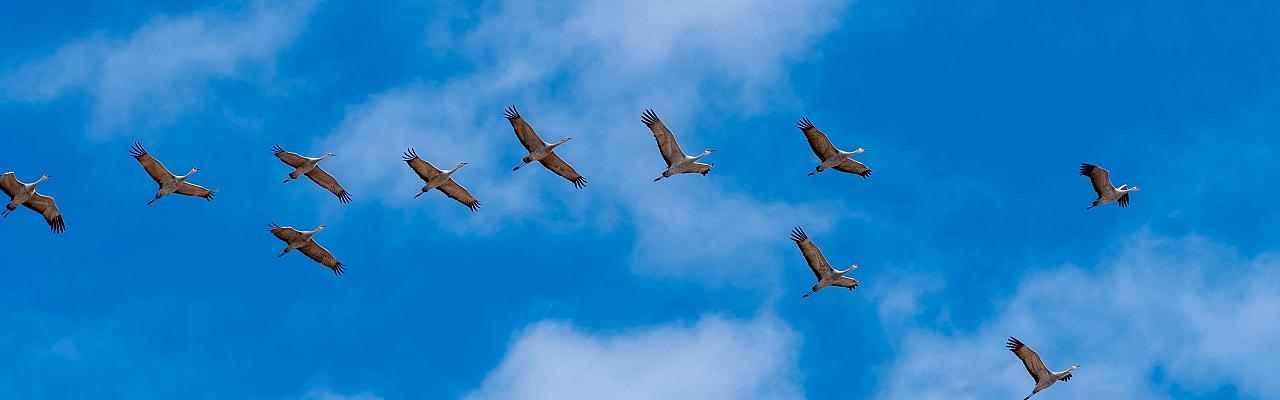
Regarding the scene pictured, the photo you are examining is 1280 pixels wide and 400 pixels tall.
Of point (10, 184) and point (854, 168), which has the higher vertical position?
point (854, 168)

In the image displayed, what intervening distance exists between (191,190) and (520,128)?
14170 mm

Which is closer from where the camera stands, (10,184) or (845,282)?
(10,184)

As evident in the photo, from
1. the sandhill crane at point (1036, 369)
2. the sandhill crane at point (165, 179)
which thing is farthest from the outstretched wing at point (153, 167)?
the sandhill crane at point (1036, 369)

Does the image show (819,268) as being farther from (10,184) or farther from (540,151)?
(10,184)

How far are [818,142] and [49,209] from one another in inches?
1199

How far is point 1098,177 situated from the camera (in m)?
68.0

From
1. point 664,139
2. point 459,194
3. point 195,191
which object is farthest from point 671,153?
point 195,191

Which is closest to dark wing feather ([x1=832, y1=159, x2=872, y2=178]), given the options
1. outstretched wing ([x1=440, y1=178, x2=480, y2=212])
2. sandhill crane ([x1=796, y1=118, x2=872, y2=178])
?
sandhill crane ([x1=796, y1=118, x2=872, y2=178])

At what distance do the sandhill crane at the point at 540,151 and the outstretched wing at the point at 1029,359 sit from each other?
1815 cm

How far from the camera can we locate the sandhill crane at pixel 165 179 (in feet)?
213

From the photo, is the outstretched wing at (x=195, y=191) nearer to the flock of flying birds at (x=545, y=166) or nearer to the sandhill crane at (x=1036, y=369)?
the flock of flying birds at (x=545, y=166)

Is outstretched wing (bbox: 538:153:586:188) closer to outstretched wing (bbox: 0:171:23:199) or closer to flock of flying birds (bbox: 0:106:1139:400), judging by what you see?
flock of flying birds (bbox: 0:106:1139:400)

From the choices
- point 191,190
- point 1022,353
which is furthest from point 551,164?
point 1022,353

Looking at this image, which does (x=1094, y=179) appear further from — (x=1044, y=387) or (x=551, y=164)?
(x=551, y=164)
